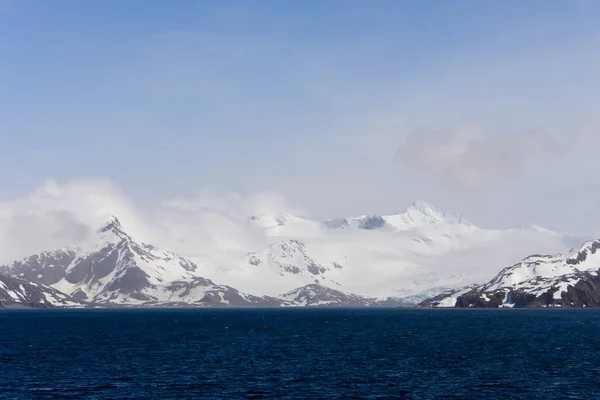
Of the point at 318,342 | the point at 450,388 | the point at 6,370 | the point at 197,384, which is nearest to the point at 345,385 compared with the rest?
the point at 450,388

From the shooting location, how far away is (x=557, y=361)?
14038 centimetres

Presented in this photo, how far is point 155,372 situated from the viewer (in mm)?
127812

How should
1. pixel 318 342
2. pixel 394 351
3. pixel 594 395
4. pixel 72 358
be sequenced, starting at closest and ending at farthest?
pixel 594 395, pixel 72 358, pixel 394 351, pixel 318 342

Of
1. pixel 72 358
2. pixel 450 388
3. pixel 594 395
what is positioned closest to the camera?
pixel 594 395

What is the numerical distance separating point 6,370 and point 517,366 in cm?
9046

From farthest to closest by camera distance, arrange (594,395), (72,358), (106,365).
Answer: (72,358) < (106,365) < (594,395)

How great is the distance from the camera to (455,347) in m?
173

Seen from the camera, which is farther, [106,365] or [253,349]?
[253,349]

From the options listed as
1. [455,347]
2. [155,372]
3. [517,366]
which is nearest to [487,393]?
→ [517,366]

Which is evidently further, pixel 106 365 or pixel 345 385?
pixel 106 365

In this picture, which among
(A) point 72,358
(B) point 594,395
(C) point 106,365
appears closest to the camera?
(B) point 594,395

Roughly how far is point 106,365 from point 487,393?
70.8m

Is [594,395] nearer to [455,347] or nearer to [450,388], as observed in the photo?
[450,388]

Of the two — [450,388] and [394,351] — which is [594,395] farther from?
[394,351]
